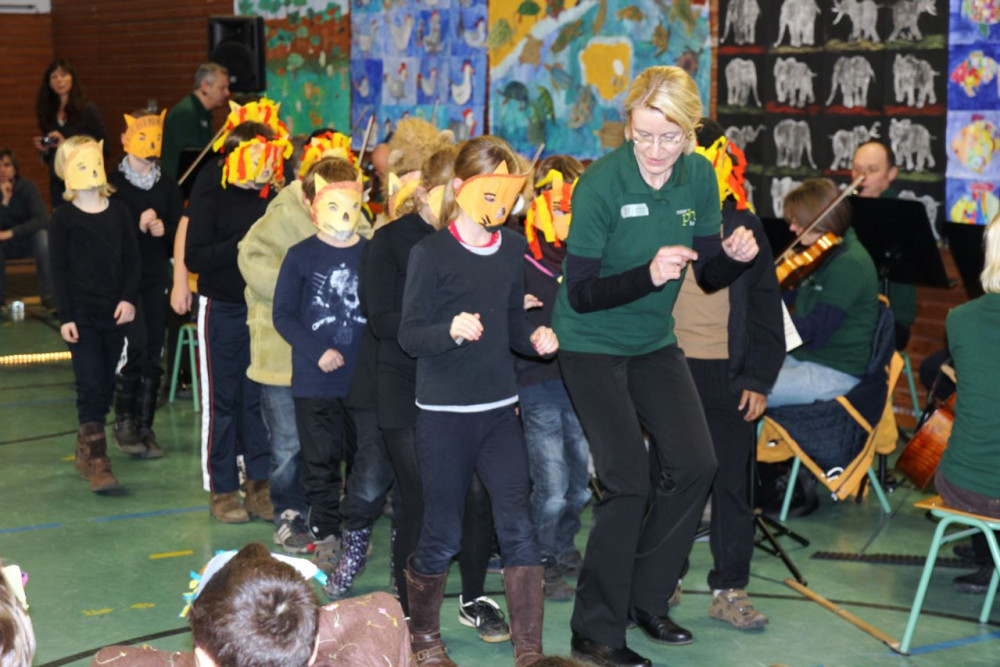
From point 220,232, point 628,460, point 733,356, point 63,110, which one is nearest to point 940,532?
point 733,356

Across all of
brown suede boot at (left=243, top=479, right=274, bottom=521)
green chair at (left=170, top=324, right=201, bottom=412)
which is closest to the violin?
brown suede boot at (left=243, top=479, right=274, bottom=521)

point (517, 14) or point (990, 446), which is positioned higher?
point (517, 14)

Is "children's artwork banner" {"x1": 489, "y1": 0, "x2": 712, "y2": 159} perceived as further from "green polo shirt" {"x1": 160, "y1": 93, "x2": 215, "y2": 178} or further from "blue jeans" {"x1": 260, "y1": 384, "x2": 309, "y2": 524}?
"blue jeans" {"x1": 260, "y1": 384, "x2": 309, "y2": 524}

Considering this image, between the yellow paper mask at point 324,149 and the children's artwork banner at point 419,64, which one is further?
the children's artwork banner at point 419,64

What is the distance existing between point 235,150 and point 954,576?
3.53 metres

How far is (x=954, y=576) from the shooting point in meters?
5.38

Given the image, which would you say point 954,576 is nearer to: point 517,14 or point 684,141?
point 684,141

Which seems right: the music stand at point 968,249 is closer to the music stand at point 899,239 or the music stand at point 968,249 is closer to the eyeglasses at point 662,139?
the music stand at point 899,239

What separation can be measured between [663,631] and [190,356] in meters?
4.93

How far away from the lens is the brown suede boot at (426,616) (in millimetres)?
4180

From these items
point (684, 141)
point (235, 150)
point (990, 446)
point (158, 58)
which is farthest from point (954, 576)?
point (158, 58)

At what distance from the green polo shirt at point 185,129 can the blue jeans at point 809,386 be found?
5850 mm

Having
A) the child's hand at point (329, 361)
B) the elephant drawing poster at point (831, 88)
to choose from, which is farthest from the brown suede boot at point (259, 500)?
the elephant drawing poster at point (831, 88)

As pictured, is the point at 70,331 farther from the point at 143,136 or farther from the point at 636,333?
the point at 636,333
